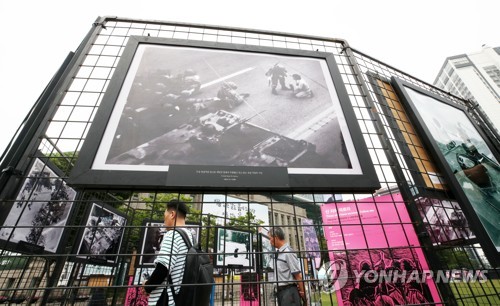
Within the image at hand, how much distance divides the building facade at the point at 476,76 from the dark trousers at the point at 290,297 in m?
38.2

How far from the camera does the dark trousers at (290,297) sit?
6.98 ft

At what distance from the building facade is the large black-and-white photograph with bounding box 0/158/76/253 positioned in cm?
3963

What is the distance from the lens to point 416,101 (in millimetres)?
2488

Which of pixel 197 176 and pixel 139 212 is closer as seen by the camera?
pixel 197 176

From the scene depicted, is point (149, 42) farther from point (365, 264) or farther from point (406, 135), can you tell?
point (365, 264)

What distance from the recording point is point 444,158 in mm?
Result: 2062

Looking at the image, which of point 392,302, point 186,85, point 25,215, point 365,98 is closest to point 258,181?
point 186,85

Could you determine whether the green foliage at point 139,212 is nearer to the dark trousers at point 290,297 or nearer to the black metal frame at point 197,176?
the black metal frame at point 197,176

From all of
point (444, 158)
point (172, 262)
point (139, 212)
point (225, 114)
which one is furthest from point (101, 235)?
point (444, 158)

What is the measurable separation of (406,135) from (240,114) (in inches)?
66.8

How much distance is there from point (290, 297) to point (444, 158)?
201 cm

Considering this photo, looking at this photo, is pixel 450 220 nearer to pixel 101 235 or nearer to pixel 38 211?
pixel 38 211

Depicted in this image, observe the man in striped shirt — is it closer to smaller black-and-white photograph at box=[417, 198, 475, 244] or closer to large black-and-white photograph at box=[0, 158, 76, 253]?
large black-and-white photograph at box=[0, 158, 76, 253]

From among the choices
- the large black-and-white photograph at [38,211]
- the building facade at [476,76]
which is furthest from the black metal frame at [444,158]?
the building facade at [476,76]
